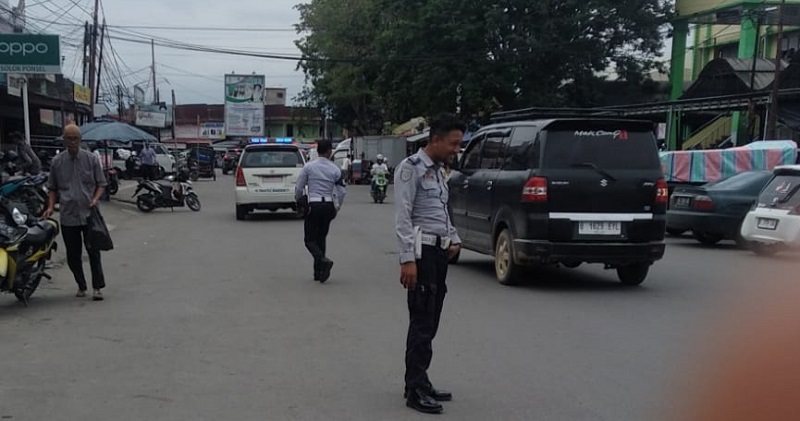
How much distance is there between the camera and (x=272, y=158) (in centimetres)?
1956

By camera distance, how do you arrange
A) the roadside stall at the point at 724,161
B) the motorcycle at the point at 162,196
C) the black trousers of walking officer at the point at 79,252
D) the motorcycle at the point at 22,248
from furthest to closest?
the motorcycle at the point at 162,196
the roadside stall at the point at 724,161
the black trousers of walking officer at the point at 79,252
the motorcycle at the point at 22,248

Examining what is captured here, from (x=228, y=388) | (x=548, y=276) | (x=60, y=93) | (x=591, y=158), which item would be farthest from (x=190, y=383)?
(x=60, y=93)

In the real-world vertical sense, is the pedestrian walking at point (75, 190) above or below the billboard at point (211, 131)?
below

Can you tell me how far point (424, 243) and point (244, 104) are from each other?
183 feet

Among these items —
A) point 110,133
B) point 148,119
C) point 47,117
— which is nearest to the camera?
point 110,133

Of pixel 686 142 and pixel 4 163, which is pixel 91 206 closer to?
pixel 4 163

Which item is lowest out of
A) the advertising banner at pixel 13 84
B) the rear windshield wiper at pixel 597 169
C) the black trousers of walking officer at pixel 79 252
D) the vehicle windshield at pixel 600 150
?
the black trousers of walking officer at pixel 79 252

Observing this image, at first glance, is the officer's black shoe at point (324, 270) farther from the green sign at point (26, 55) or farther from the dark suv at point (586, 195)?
the green sign at point (26, 55)

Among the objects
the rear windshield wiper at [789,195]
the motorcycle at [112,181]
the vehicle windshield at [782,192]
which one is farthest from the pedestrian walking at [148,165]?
the rear windshield wiper at [789,195]

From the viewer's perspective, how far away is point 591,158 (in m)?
9.48

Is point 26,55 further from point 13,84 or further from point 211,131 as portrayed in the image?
point 211,131

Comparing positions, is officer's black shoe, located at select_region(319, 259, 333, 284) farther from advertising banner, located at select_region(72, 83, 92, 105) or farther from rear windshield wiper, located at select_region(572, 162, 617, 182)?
advertising banner, located at select_region(72, 83, 92, 105)

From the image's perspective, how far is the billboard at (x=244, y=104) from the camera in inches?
2315

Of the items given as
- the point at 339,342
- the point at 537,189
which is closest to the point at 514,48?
the point at 537,189
